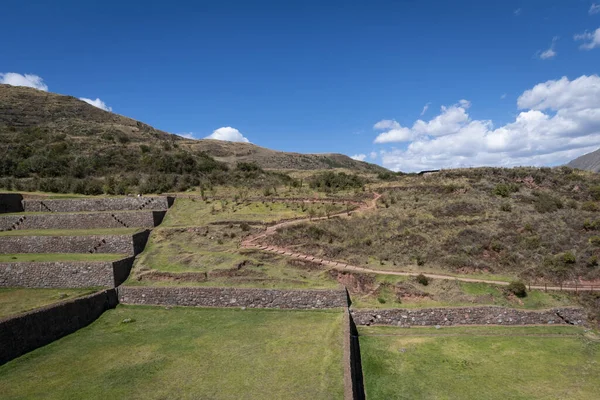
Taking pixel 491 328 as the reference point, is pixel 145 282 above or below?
above

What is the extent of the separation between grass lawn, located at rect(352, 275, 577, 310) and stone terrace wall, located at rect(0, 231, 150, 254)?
44.8 feet

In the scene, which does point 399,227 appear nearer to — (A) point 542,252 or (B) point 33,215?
(A) point 542,252

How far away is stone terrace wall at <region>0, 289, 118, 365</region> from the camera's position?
13.1m

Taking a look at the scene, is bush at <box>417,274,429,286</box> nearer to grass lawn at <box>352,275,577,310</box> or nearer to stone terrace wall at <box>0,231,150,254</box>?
grass lawn at <box>352,275,577,310</box>

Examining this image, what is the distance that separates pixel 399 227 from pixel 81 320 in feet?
61.3

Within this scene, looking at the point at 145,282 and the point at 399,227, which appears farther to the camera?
the point at 399,227

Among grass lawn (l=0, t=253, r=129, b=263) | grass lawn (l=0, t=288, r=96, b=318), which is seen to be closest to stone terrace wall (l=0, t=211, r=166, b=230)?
grass lawn (l=0, t=253, r=129, b=263)

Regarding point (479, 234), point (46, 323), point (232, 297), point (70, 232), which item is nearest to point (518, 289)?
point (479, 234)

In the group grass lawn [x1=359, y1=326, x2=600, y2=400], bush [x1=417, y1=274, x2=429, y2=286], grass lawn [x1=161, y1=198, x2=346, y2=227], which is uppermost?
grass lawn [x1=161, y1=198, x2=346, y2=227]

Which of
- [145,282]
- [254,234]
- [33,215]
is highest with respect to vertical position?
[33,215]

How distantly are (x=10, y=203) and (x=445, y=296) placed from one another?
3102cm

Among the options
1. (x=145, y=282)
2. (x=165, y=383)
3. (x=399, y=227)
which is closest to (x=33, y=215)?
(x=145, y=282)

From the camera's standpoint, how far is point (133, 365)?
1273 centimetres

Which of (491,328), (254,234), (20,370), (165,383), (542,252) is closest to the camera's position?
(165,383)
